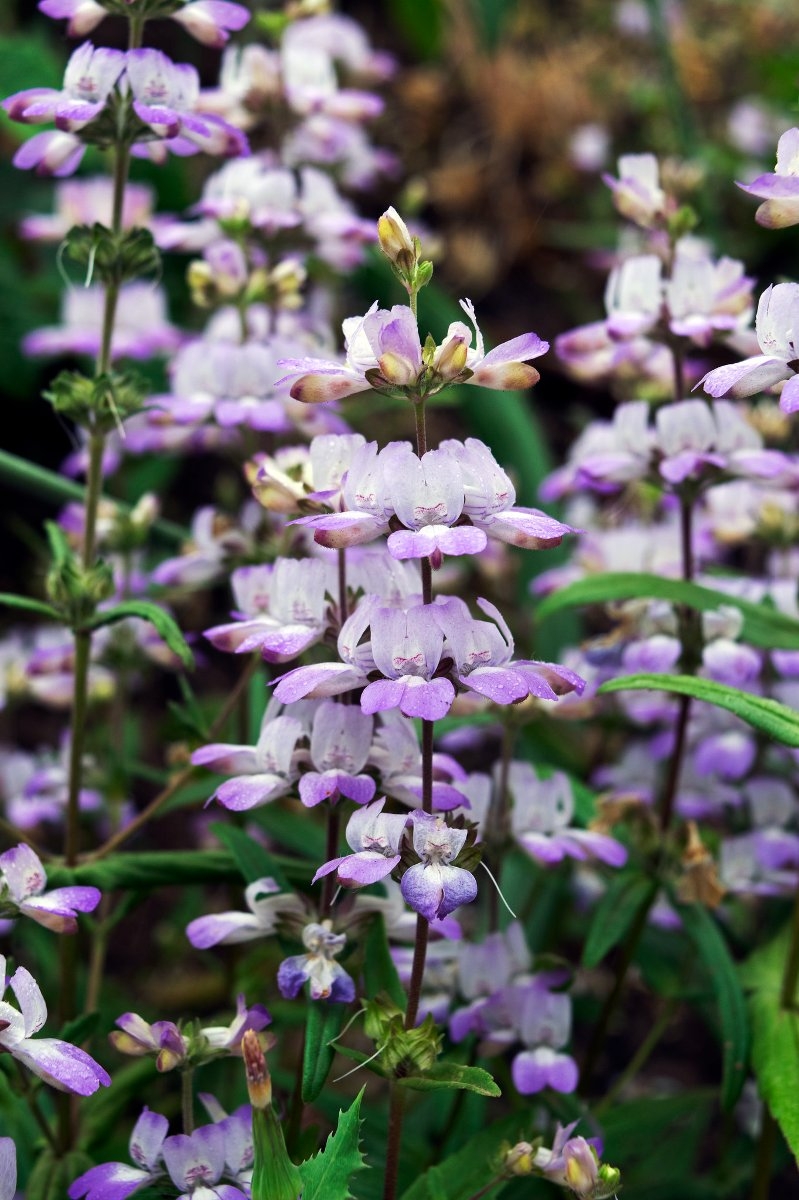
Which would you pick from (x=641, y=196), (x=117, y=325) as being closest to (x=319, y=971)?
(x=641, y=196)

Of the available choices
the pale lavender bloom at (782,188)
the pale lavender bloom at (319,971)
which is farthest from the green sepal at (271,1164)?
the pale lavender bloom at (782,188)

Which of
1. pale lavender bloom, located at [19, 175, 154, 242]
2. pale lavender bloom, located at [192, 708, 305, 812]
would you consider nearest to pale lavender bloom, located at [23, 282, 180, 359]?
pale lavender bloom, located at [19, 175, 154, 242]

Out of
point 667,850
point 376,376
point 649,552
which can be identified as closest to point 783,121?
point 649,552

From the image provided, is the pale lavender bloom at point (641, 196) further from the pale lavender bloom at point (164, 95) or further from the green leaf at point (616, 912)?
the green leaf at point (616, 912)

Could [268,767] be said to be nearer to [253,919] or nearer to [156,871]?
[253,919]

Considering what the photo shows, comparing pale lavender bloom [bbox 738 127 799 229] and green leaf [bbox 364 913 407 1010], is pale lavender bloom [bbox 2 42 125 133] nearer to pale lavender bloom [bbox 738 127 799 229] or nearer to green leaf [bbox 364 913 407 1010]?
pale lavender bloom [bbox 738 127 799 229]

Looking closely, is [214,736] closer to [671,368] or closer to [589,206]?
[671,368]
